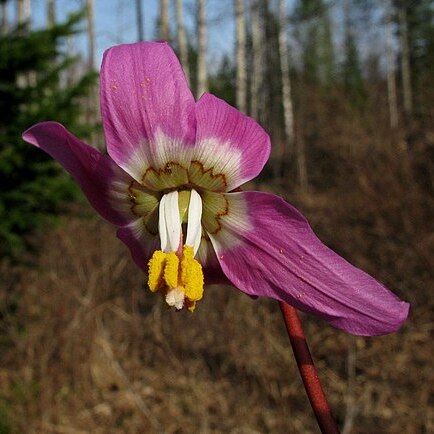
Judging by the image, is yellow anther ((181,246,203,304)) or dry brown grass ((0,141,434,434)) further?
dry brown grass ((0,141,434,434))

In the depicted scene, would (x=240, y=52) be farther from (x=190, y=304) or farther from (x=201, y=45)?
(x=190, y=304)

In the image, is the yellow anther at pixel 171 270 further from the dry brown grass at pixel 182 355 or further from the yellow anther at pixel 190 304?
the dry brown grass at pixel 182 355

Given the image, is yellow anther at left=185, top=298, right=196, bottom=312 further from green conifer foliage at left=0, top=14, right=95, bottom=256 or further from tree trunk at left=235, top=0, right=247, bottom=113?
tree trunk at left=235, top=0, right=247, bottom=113

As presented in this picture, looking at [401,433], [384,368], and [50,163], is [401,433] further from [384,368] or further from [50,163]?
[50,163]

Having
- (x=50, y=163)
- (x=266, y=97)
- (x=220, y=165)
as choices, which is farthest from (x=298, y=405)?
(x=266, y=97)

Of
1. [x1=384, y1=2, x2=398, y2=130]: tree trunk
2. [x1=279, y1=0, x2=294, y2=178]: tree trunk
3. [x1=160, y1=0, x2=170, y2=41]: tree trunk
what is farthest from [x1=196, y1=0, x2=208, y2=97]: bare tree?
[x1=384, y1=2, x2=398, y2=130]: tree trunk

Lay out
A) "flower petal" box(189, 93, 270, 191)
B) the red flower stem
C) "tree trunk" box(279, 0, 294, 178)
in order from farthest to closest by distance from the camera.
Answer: "tree trunk" box(279, 0, 294, 178) → "flower petal" box(189, 93, 270, 191) → the red flower stem
